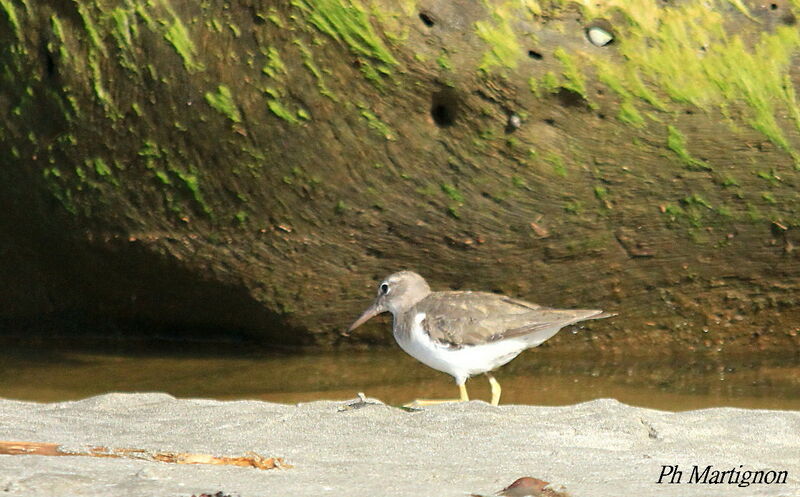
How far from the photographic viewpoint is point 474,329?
17.3 ft

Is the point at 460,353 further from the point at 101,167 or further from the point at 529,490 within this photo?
the point at 101,167

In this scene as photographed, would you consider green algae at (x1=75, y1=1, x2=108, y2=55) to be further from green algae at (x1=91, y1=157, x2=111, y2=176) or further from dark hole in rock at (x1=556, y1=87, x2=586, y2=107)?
dark hole in rock at (x1=556, y1=87, x2=586, y2=107)

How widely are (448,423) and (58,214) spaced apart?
3.46 metres

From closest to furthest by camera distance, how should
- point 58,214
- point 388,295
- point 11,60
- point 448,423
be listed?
1. point 448,423
2. point 388,295
3. point 11,60
4. point 58,214

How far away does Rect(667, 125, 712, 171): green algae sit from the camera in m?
6.39

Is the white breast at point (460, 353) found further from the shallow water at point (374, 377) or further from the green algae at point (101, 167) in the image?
the green algae at point (101, 167)

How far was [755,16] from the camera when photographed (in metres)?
6.56

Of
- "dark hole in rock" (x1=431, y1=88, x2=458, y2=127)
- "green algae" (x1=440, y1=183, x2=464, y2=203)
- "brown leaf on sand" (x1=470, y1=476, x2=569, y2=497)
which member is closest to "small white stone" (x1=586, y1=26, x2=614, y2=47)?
"dark hole in rock" (x1=431, y1=88, x2=458, y2=127)

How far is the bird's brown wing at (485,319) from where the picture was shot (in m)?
5.27

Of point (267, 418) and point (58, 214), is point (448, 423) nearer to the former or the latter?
point (267, 418)

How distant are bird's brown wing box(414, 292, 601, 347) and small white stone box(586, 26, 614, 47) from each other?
174 centimetres

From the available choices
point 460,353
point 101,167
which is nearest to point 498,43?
point 460,353

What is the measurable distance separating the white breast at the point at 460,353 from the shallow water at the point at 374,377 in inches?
25.7

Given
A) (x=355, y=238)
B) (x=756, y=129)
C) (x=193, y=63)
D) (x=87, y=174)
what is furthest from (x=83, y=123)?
(x=756, y=129)
